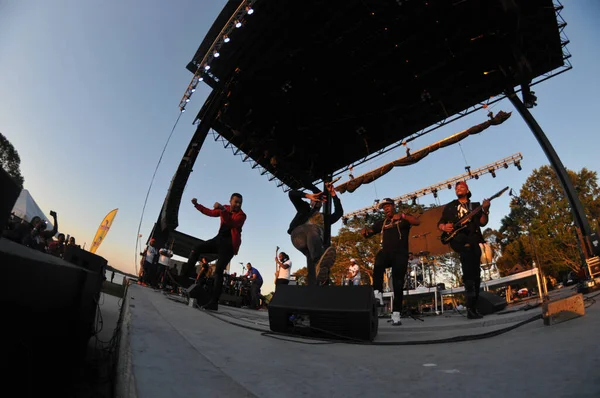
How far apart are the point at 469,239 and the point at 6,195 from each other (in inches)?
177

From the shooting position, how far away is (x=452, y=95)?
9.35m

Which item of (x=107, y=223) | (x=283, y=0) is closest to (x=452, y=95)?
(x=283, y=0)

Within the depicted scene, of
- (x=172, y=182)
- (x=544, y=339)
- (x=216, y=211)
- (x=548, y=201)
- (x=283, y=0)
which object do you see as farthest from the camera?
(x=548, y=201)

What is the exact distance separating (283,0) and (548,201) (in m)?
21.7

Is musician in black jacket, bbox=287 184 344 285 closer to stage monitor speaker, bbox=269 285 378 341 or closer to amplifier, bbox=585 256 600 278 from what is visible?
stage monitor speaker, bbox=269 285 378 341

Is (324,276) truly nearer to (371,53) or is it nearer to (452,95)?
(371,53)

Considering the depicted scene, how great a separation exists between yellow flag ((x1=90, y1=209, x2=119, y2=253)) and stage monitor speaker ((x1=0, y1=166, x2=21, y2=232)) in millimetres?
14856

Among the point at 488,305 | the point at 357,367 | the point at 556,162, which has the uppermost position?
→ the point at 556,162

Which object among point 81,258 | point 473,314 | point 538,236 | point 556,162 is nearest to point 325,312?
point 473,314

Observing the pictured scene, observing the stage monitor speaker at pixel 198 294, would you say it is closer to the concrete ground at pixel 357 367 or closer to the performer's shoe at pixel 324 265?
the performer's shoe at pixel 324 265

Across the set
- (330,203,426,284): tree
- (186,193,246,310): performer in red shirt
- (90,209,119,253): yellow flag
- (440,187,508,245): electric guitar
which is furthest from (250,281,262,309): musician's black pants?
(330,203,426,284): tree

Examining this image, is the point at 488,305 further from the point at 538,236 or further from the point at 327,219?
the point at 538,236

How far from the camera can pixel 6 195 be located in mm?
827

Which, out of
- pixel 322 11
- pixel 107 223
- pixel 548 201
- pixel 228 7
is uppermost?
pixel 228 7
